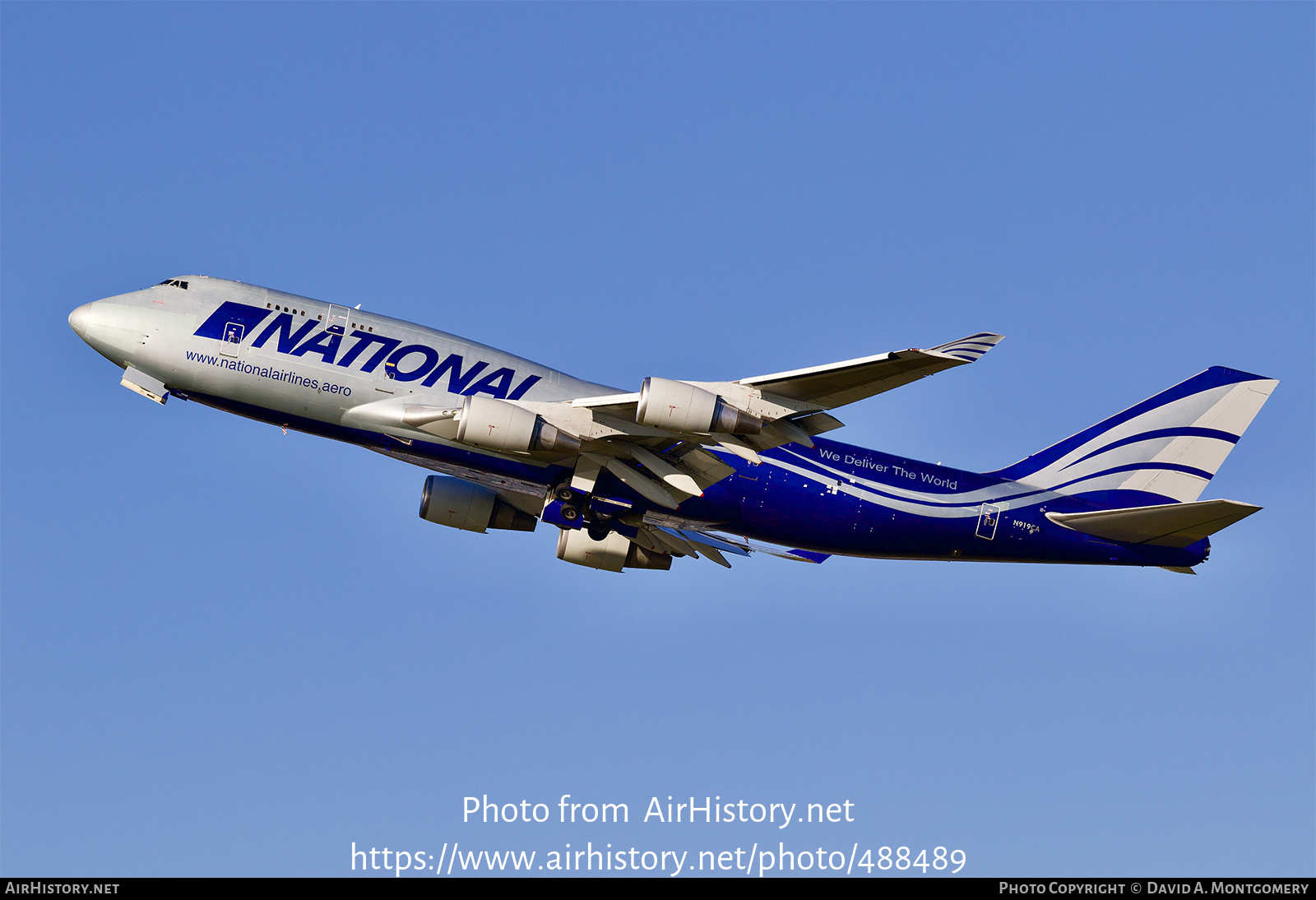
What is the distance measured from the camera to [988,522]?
126 ft

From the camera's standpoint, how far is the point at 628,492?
3544cm

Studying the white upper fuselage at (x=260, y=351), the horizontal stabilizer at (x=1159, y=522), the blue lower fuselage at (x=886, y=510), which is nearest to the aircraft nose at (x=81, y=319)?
the white upper fuselage at (x=260, y=351)

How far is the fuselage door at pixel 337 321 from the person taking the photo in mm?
34062

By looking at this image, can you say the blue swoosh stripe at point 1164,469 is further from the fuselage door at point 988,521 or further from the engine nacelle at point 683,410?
the engine nacelle at point 683,410

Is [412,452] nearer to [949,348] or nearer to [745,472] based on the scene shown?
[745,472]

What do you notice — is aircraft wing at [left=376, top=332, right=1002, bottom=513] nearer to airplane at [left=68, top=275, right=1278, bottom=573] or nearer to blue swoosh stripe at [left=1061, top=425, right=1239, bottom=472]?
airplane at [left=68, top=275, right=1278, bottom=573]

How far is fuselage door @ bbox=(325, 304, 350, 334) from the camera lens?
34062 millimetres

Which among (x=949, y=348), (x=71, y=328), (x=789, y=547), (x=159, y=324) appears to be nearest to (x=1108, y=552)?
(x=789, y=547)

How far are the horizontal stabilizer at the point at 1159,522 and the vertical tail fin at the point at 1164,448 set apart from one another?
1708 millimetres

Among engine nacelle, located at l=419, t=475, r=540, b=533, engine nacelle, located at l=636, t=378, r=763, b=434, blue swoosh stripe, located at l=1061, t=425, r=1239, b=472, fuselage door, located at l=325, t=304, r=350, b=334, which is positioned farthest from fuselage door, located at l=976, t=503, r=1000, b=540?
fuselage door, located at l=325, t=304, r=350, b=334

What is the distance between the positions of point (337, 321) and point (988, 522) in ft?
65.2

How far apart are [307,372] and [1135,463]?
2568 centimetres

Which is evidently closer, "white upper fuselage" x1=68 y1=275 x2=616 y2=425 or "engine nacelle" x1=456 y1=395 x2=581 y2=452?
"engine nacelle" x1=456 y1=395 x2=581 y2=452

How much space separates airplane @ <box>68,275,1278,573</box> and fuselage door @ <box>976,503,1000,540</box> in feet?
0.30
